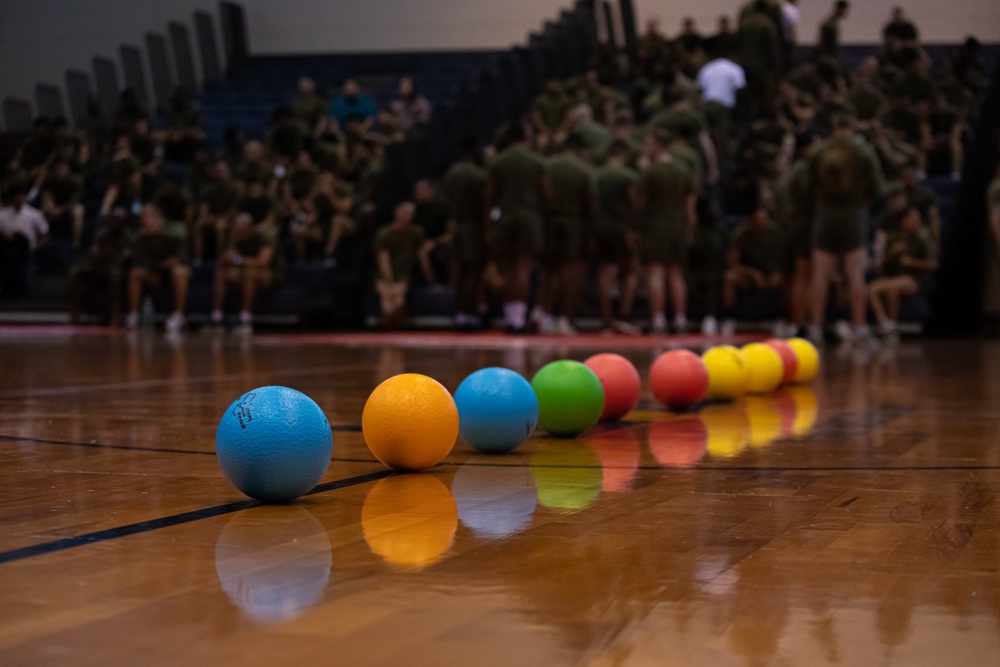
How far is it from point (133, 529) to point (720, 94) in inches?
663

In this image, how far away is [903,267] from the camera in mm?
15125

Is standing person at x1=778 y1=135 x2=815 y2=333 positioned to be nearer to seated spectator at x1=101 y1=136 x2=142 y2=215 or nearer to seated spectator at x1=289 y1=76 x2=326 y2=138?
seated spectator at x1=289 y1=76 x2=326 y2=138

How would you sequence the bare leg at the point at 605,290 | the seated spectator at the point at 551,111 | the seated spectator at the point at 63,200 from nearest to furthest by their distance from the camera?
the bare leg at the point at 605,290, the seated spectator at the point at 551,111, the seated spectator at the point at 63,200

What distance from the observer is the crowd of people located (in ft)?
46.4

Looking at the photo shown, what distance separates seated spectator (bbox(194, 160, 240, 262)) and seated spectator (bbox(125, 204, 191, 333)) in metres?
0.99

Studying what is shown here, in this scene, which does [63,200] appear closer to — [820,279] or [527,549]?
[820,279]

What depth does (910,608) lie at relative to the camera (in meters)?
2.45

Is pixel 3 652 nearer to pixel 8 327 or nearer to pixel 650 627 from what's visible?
pixel 650 627

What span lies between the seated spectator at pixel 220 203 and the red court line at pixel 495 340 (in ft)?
9.52

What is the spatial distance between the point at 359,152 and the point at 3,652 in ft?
53.2

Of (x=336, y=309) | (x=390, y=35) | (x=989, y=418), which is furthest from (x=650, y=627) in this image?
(x=390, y=35)

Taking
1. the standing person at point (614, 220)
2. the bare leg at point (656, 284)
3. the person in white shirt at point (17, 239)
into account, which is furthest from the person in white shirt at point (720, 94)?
the person in white shirt at point (17, 239)

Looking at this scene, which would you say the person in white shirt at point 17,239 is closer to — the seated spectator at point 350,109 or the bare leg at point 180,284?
the bare leg at point 180,284

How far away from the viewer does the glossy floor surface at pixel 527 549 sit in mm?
2201
